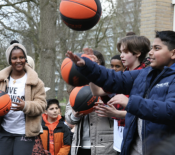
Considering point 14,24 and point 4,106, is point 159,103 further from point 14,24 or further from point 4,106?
point 14,24

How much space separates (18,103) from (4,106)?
20 cm

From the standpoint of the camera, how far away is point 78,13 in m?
3.55

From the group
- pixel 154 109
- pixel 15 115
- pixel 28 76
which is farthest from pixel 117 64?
pixel 154 109

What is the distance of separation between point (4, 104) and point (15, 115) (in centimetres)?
33

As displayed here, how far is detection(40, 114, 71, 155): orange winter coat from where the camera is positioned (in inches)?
207

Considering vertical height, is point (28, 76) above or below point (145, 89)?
above

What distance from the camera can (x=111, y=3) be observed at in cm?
1867

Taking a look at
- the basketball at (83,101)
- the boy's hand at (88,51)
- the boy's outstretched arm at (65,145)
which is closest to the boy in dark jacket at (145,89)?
the boy's hand at (88,51)

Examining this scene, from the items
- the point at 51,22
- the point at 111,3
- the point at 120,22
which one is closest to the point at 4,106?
the point at 51,22

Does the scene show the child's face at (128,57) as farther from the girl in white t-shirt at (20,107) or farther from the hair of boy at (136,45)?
the girl in white t-shirt at (20,107)

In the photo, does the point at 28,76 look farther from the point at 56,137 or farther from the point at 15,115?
the point at 56,137

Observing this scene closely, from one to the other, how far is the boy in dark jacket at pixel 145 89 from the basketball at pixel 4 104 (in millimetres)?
1621

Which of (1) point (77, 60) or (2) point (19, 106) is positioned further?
(2) point (19, 106)

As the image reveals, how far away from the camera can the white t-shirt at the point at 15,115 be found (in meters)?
4.07
